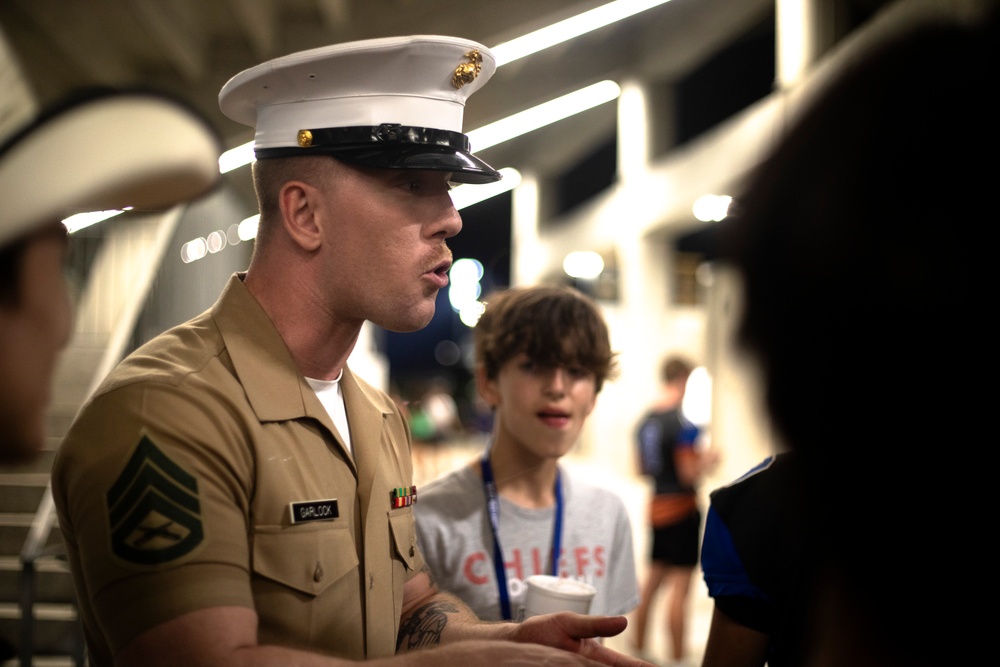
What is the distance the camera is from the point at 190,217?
6.07ft

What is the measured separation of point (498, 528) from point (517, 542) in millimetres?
53

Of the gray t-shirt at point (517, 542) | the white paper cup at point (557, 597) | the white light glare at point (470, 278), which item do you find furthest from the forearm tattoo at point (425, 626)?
the white light glare at point (470, 278)

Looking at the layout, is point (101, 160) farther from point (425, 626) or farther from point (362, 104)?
point (425, 626)

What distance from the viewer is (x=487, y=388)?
1.81m

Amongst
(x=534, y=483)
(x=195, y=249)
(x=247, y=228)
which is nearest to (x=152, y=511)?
(x=247, y=228)

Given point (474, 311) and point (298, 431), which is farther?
point (474, 311)

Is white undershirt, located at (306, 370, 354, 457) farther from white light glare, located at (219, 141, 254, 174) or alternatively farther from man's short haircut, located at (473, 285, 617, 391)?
man's short haircut, located at (473, 285, 617, 391)

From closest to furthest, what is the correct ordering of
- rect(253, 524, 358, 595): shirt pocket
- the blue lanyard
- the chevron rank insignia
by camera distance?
the chevron rank insignia
rect(253, 524, 358, 595): shirt pocket
the blue lanyard

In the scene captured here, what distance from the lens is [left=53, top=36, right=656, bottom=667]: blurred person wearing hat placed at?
0.81 meters

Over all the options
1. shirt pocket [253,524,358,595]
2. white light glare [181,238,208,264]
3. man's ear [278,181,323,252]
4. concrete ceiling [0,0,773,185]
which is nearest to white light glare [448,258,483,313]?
concrete ceiling [0,0,773,185]

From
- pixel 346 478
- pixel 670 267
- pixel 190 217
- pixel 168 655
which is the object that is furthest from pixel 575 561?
pixel 670 267

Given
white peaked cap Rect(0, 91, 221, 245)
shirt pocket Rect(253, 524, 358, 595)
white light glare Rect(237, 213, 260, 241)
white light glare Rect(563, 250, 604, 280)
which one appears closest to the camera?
white peaked cap Rect(0, 91, 221, 245)

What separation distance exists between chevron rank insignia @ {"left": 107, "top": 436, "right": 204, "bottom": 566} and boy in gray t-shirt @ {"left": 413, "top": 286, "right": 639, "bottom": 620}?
792mm

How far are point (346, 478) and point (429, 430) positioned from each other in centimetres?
593
